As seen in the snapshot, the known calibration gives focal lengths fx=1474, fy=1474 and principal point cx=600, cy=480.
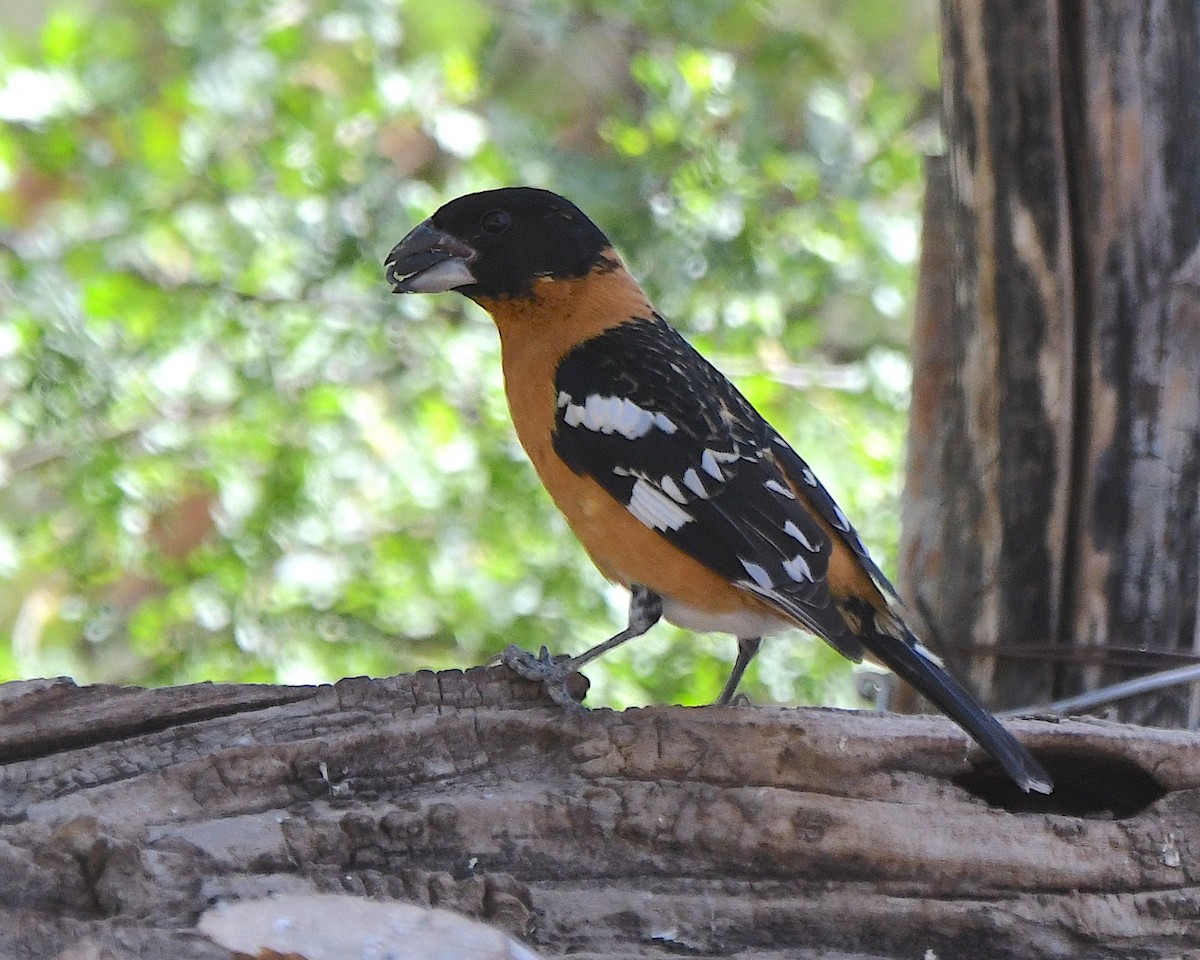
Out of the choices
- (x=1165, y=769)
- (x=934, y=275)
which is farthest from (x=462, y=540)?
(x=1165, y=769)

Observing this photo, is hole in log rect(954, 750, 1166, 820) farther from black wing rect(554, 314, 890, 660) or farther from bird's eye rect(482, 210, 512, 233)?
bird's eye rect(482, 210, 512, 233)

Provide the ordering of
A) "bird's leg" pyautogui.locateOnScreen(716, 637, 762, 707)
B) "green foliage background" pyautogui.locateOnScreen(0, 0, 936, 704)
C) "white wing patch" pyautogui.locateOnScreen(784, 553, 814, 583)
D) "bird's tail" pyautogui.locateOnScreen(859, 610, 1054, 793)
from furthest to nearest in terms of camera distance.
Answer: "green foliage background" pyautogui.locateOnScreen(0, 0, 936, 704), "bird's leg" pyautogui.locateOnScreen(716, 637, 762, 707), "white wing patch" pyautogui.locateOnScreen(784, 553, 814, 583), "bird's tail" pyautogui.locateOnScreen(859, 610, 1054, 793)

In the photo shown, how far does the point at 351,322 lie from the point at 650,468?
259 cm

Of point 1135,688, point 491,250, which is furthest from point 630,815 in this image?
point 491,250

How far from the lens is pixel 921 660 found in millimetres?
2871

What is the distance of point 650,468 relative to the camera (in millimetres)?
3004

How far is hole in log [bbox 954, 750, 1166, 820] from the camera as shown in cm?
270

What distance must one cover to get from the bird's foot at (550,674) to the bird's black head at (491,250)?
1027 millimetres

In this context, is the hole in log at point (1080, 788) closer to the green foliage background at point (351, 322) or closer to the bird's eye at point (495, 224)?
the bird's eye at point (495, 224)

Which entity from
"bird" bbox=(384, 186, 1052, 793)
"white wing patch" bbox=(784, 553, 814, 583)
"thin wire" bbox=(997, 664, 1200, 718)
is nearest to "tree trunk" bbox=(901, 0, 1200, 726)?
"thin wire" bbox=(997, 664, 1200, 718)

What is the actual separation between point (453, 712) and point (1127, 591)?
163 centimetres

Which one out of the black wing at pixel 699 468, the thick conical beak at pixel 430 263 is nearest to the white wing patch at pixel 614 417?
the black wing at pixel 699 468

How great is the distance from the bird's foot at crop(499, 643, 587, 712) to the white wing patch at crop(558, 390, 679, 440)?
561mm

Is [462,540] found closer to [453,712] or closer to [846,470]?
[846,470]
